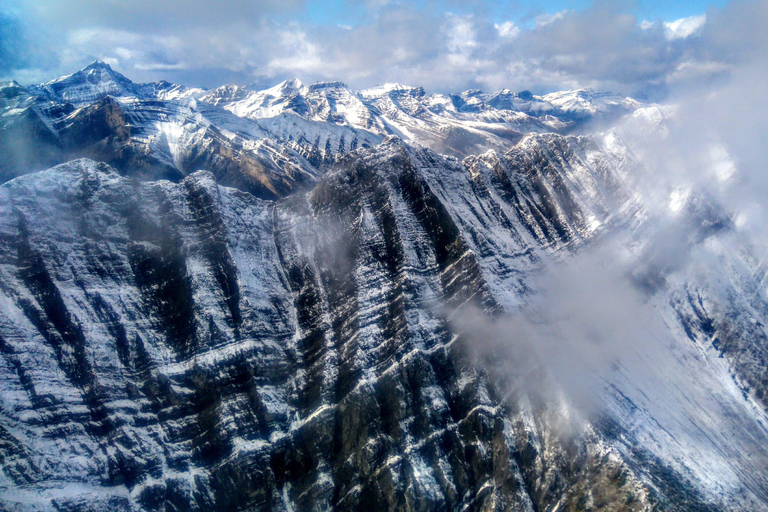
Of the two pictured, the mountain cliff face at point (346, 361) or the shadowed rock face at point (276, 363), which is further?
the mountain cliff face at point (346, 361)

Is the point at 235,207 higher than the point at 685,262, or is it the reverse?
the point at 235,207

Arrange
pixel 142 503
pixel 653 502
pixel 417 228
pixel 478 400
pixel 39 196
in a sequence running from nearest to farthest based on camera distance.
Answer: pixel 653 502, pixel 142 503, pixel 478 400, pixel 39 196, pixel 417 228

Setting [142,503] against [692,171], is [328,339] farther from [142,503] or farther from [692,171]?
[692,171]

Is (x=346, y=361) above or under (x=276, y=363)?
under

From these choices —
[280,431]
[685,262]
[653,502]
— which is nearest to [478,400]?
[653,502]

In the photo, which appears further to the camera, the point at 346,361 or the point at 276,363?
the point at 276,363
